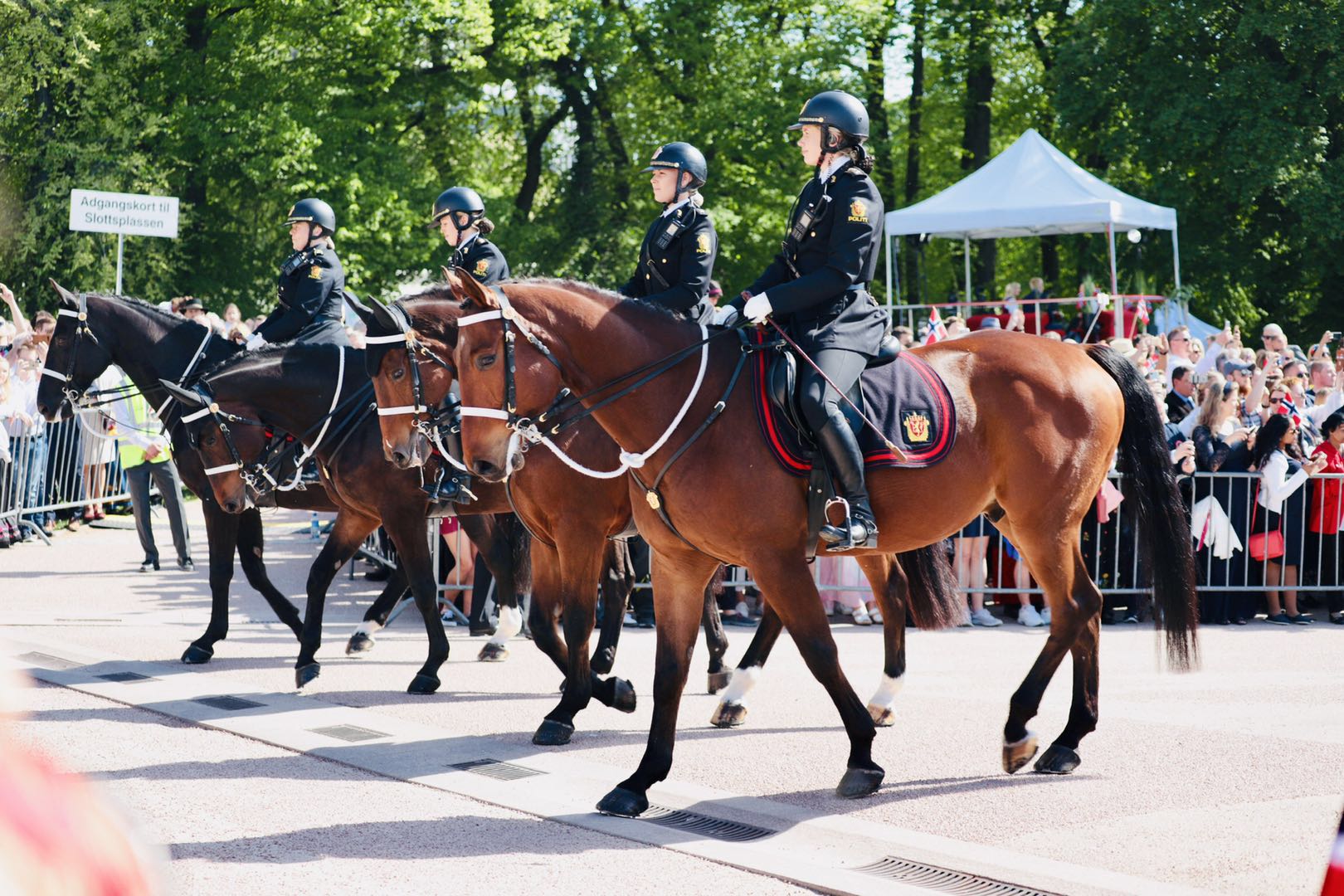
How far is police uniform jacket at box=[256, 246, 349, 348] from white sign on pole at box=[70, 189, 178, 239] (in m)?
7.27

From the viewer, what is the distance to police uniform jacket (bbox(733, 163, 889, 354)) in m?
6.27

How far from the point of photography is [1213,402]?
1234cm

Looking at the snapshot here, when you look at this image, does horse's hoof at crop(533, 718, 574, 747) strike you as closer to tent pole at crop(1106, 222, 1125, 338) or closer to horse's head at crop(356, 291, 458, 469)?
horse's head at crop(356, 291, 458, 469)

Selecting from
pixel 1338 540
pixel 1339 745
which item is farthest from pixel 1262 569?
pixel 1339 745

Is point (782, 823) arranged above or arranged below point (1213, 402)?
below

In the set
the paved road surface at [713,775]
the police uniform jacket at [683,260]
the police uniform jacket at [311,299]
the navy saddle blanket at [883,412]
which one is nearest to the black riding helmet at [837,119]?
the navy saddle blanket at [883,412]

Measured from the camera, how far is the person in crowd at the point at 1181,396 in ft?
43.2

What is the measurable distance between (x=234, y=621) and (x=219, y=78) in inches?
808

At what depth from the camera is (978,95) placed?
114ft

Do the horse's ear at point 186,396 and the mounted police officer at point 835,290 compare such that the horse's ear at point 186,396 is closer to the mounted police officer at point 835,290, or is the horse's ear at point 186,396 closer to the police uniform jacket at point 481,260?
the police uniform jacket at point 481,260

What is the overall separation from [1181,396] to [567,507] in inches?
301

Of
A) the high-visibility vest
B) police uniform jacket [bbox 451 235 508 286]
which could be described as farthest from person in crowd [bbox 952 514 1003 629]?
the high-visibility vest

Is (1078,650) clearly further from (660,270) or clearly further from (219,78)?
(219,78)

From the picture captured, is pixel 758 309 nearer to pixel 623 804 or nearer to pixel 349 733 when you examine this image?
pixel 623 804
